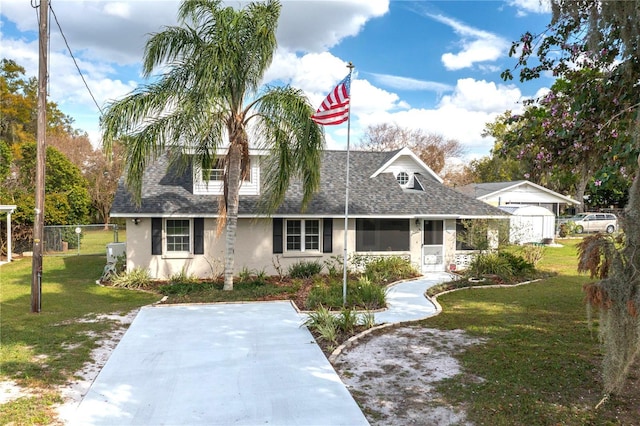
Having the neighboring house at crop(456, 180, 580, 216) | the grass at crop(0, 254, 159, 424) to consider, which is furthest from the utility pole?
the neighboring house at crop(456, 180, 580, 216)

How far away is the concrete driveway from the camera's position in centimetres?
506

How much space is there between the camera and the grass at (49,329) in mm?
5535

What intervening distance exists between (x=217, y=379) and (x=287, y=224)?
9350mm

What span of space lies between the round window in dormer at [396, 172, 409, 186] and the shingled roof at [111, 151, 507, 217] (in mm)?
522

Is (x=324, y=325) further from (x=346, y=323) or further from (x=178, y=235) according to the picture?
(x=178, y=235)

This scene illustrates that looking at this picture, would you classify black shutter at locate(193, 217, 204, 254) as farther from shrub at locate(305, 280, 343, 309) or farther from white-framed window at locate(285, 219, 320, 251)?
shrub at locate(305, 280, 343, 309)

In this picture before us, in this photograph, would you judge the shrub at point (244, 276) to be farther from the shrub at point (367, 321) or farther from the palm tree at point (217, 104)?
the shrub at point (367, 321)

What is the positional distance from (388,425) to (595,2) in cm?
608

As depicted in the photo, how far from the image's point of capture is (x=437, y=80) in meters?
22.0

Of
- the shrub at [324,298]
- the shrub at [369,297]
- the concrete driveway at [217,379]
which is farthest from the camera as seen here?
the shrub at [369,297]

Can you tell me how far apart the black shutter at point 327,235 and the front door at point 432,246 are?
356 centimetres

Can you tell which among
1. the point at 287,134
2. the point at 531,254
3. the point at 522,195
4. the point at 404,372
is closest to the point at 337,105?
the point at 287,134

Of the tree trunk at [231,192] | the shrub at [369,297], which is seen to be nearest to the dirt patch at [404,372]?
the shrub at [369,297]

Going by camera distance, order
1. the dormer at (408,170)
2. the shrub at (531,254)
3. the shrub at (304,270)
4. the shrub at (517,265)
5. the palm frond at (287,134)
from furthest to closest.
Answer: the dormer at (408,170) → the shrub at (531,254) → the shrub at (517,265) → the shrub at (304,270) → the palm frond at (287,134)
